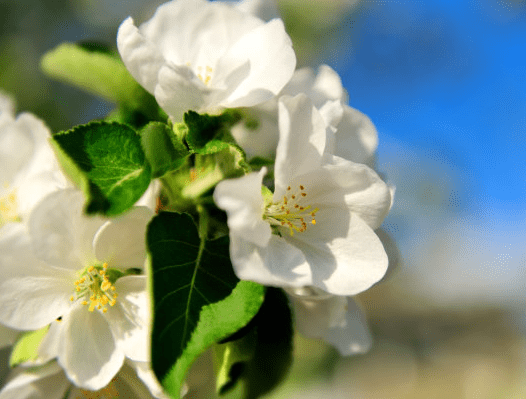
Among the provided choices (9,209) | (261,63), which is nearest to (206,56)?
(261,63)

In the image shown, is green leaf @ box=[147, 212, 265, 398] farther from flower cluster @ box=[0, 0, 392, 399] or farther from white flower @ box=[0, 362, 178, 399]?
white flower @ box=[0, 362, 178, 399]

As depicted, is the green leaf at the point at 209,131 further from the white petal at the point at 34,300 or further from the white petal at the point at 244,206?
the white petal at the point at 34,300

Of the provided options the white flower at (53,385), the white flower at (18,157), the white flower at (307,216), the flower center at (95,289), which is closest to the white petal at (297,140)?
the white flower at (307,216)

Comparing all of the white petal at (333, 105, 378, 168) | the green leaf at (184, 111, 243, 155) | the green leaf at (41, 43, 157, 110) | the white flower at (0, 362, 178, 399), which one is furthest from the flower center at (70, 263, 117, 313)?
the white petal at (333, 105, 378, 168)

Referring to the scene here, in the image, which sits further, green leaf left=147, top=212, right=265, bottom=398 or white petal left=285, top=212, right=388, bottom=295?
white petal left=285, top=212, right=388, bottom=295

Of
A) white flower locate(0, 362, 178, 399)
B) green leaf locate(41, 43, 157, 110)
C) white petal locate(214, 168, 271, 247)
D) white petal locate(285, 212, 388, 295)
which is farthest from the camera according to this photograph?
green leaf locate(41, 43, 157, 110)

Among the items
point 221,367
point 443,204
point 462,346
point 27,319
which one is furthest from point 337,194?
point 462,346
